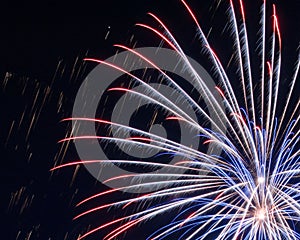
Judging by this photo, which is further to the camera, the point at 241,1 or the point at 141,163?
the point at 141,163

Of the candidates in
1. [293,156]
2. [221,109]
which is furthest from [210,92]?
[293,156]

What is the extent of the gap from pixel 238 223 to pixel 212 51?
3835 millimetres

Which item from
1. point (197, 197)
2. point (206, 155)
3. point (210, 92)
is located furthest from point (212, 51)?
point (197, 197)

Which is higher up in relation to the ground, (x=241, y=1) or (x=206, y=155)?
(x=241, y=1)

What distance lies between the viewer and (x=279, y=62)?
44.9 feet

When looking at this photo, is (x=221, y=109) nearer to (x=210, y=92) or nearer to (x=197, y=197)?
(x=210, y=92)

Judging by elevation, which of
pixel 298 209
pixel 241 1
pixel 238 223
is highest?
pixel 241 1

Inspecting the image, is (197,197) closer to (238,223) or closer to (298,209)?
(238,223)

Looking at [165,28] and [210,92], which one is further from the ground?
[165,28]

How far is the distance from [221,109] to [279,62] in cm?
166

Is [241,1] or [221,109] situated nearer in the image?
[241,1]

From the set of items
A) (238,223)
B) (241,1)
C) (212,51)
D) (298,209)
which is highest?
(241,1)

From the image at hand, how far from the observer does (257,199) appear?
528 inches

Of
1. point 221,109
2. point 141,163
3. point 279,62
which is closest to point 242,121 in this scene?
point 221,109
